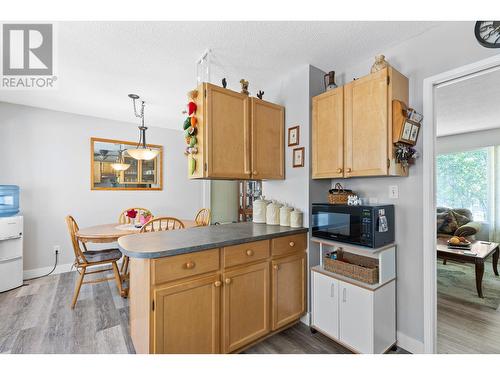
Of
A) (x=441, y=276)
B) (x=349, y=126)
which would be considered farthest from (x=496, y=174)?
(x=349, y=126)

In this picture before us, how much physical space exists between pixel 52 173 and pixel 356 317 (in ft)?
13.9

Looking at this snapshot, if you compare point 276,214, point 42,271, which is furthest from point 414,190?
point 42,271

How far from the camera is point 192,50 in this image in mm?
1944

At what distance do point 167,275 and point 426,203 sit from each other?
1837mm

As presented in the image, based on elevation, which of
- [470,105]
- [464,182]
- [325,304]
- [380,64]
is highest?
[470,105]

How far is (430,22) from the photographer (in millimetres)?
1627

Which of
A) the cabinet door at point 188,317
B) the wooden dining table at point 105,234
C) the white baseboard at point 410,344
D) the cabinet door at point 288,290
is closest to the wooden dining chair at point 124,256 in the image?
the wooden dining table at point 105,234

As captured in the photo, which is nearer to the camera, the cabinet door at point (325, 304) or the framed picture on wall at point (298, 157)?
the cabinet door at point (325, 304)

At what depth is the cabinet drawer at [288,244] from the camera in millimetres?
1908

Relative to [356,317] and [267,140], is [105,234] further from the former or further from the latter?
[356,317]

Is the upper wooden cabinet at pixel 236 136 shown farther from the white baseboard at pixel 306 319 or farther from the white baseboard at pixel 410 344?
the white baseboard at pixel 410 344

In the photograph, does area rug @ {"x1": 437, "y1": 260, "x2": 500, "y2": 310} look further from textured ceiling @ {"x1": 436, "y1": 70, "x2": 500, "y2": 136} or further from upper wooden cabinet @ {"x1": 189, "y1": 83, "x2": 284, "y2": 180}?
upper wooden cabinet @ {"x1": 189, "y1": 83, "x2": 284, "y2": 180}

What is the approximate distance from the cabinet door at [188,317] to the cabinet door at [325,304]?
886mm
